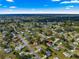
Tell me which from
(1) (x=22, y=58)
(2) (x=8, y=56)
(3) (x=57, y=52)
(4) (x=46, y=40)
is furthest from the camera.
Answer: (4) (x=46, y=40)

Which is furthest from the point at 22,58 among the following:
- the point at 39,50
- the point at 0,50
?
the point at 0,50

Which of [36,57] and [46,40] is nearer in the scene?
[36,57]

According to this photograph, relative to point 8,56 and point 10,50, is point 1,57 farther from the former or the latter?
point 10,50

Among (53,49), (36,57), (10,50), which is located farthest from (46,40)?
(36,57)

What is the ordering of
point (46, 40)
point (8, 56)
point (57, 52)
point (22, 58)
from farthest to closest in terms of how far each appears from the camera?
point (46, 40), point (57, 52), point (8, 56), point (22, 58)

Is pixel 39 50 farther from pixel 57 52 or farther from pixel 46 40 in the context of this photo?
pixel 46 40

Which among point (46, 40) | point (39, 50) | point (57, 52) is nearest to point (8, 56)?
point (39, 50)

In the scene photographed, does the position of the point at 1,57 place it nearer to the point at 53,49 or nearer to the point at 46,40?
the point at 53,49

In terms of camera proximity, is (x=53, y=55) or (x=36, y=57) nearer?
(x=36, y=57)
